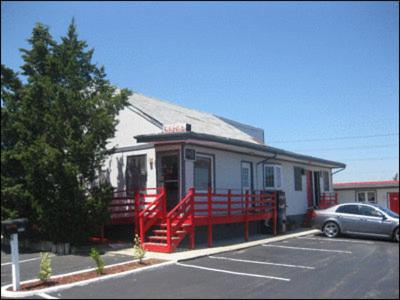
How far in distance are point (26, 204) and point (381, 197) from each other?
28287mm

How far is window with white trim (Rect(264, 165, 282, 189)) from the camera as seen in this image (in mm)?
20650

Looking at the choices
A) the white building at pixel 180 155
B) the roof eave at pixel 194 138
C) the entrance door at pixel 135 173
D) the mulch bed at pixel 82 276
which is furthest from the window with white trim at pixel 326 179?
the mulch bed at pixel 82 276

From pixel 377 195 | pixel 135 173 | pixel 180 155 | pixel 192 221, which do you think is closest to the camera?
pixel 192 221

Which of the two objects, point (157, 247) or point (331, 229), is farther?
point (331, 229)

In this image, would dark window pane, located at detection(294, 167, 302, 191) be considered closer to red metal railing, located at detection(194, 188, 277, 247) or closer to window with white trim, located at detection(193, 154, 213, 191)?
red metal railing, located at detection(194, 188, 277, 247)

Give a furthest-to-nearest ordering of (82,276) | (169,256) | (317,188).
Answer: (317,188)
(169,256)
(82,276)

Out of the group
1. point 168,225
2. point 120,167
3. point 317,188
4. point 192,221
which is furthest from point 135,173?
point 317,188

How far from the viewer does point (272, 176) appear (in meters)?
20.8

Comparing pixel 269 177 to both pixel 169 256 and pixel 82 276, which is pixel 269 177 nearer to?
pixel 169 256

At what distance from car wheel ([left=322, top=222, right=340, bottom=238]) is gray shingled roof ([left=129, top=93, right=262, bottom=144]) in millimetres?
5217

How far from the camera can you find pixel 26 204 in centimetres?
1413

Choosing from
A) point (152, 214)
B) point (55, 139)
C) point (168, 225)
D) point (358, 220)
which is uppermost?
point (55, 139)

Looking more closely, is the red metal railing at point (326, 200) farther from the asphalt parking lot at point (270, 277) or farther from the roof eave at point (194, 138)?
the asphalt parking lot at point (270, 277)

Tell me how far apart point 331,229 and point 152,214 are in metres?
7.01
